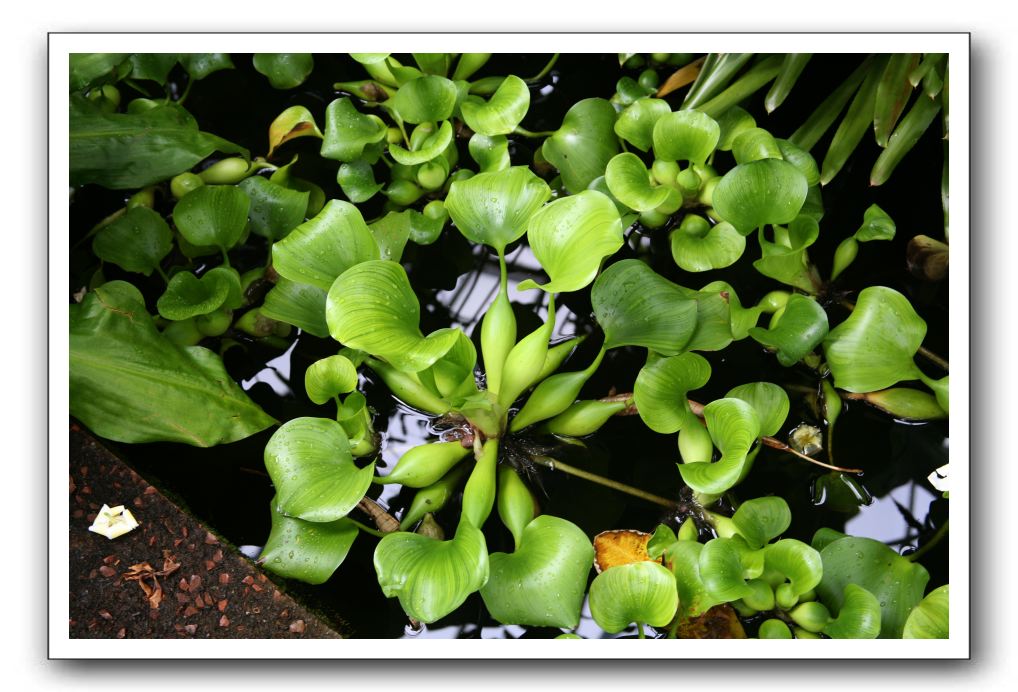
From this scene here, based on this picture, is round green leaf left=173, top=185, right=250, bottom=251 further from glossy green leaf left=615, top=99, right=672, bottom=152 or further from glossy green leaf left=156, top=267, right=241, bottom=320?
glossy green leaf left=615, top=99, right=672, bottom=152

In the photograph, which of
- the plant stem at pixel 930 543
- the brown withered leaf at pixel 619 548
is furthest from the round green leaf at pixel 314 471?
the plant stem at pixel 930 543

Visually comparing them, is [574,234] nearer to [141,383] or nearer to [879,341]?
[879,341]

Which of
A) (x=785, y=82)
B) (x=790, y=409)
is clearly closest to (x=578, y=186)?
(x=785, y=82)

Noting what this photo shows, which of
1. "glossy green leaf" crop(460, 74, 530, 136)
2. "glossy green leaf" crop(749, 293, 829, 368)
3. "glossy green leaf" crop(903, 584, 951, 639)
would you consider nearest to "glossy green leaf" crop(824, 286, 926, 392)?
"glossy green leaf" crop(749, 293, 829, 368)

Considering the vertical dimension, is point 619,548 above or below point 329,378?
below

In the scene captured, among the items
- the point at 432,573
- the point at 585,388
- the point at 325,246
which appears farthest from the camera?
the point at 585,388

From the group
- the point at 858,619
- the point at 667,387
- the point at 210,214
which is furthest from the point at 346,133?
the point at 858,619
